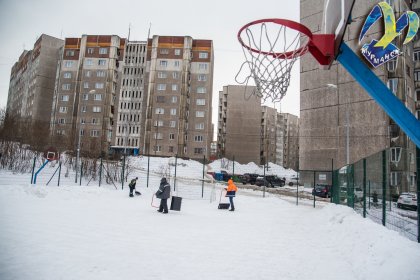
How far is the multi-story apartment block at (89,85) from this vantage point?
220 ft

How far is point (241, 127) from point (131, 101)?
2986 cm

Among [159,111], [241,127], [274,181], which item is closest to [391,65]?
[274,181]

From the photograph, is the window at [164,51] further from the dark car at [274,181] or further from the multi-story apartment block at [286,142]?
the multi-story apartment block at [286,142]

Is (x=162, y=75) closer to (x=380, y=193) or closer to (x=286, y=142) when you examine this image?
(x=380, y=193)

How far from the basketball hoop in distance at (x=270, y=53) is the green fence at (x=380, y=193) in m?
3.85

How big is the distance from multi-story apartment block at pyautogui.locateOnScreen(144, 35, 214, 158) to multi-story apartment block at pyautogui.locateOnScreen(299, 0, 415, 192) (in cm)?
2692

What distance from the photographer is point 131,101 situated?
69.4m

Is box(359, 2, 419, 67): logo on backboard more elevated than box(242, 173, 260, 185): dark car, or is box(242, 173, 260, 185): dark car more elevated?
box(359, 2, 419, 67): logo on backboard

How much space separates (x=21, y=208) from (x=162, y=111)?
173ft

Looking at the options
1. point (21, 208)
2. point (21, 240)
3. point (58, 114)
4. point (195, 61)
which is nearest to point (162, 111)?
point (195, 61)

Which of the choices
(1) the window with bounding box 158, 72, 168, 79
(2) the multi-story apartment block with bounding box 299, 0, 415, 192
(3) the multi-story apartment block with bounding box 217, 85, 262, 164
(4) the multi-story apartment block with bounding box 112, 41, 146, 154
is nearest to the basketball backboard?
(2) the multi-story apartment block with bounding box 299, 0, 415, 192

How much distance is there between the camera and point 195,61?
64500 mm

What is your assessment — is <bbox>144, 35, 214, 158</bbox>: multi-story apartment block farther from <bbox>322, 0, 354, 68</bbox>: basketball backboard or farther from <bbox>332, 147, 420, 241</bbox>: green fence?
<bbox>322, 0, 354, 68</bbox>: basketball backboard

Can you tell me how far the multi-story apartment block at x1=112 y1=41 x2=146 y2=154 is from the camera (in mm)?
67125
